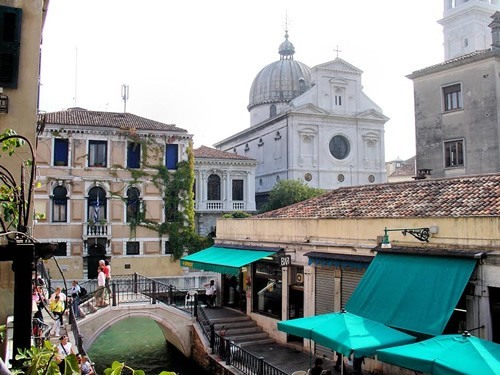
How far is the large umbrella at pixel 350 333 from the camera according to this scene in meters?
10.6

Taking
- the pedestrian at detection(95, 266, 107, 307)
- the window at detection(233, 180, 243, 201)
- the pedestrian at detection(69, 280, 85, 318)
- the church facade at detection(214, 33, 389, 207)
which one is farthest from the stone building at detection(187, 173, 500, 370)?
the church facade at detection(214, 33, 389, 207)

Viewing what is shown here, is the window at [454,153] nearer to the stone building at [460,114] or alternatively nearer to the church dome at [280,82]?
the stone building at [460,114]

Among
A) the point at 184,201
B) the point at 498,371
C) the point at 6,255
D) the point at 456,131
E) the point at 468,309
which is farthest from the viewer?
the point at 184,201

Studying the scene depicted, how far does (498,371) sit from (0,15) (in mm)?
12649

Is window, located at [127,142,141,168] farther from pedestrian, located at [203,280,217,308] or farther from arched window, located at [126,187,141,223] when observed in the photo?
pedestrian, located at [203,280,217,308]

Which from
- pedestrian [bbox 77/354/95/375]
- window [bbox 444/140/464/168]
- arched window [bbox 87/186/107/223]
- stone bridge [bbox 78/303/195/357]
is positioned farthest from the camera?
arched window [bbox 87/186/107/223]

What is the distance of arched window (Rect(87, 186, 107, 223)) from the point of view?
3338cm

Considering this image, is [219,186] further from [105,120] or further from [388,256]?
[388,256]

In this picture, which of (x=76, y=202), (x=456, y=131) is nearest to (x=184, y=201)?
(x=76, y=202)

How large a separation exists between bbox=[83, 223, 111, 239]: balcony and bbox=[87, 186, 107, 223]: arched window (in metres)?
0.39

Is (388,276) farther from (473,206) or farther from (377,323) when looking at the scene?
(473,206)

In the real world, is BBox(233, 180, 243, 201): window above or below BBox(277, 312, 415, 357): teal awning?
above

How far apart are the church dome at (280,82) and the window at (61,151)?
25.9m

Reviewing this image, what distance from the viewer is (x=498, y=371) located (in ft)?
27.6
